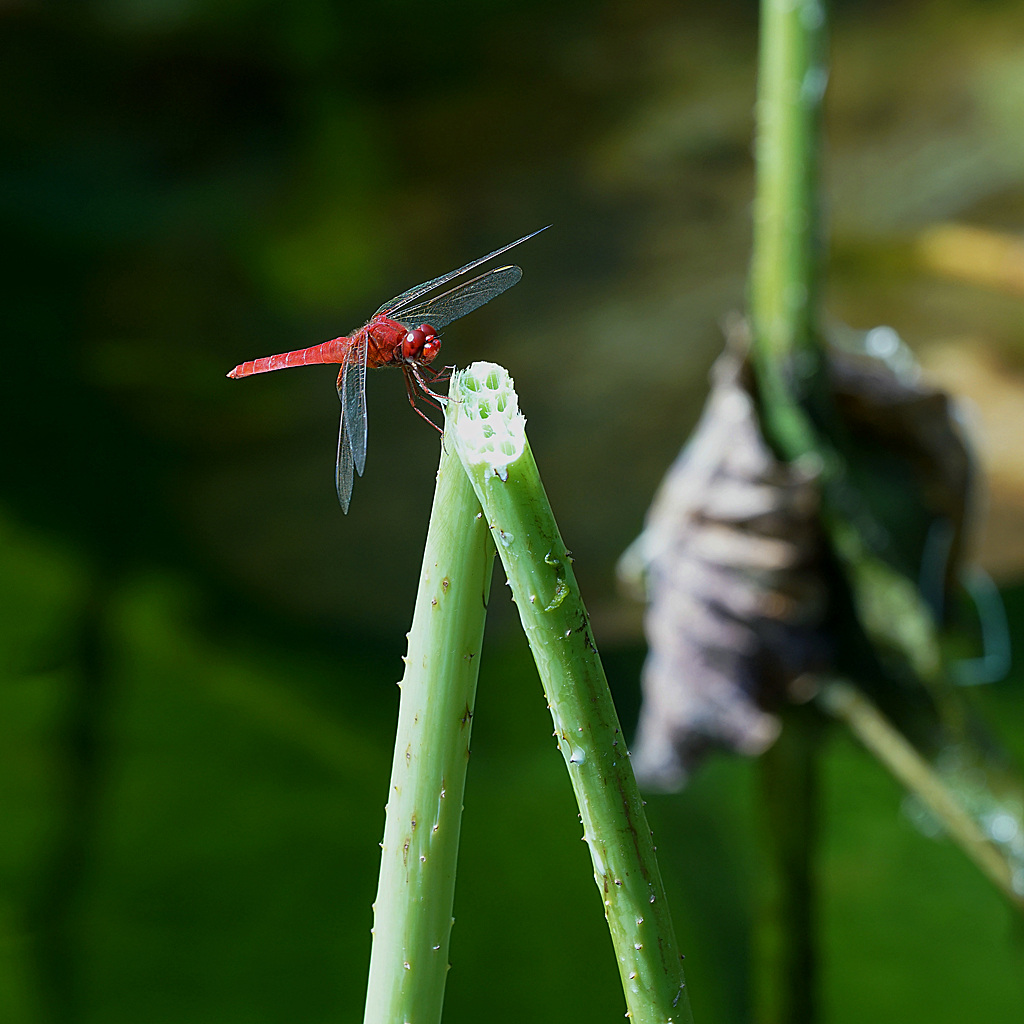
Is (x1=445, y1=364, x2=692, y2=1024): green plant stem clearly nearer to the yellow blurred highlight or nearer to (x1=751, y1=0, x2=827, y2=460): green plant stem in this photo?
(x1=751, y1=0, x2=827, y2=460): green plant stem

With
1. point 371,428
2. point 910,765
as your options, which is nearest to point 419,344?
point 910,765

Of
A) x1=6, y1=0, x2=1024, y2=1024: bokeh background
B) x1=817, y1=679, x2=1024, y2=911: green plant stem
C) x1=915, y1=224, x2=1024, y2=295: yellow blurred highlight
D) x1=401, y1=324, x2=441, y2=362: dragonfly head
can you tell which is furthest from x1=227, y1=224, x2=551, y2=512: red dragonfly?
x1=915, y1=224, x2=1024, y2=295: yellow blurred highlight

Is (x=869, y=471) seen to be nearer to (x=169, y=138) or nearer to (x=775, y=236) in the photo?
(x=775, y=236)

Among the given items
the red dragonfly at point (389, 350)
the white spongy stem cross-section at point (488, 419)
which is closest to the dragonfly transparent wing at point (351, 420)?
the red dragonfly at point (389, 350)

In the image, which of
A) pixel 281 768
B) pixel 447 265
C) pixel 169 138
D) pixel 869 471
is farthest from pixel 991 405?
pixel 169 138

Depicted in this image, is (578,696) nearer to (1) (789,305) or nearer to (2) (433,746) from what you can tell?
(2) (433,746)

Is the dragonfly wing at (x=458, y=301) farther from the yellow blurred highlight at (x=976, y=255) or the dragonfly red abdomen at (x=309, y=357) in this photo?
the yellow blurred highlight at (x=976, y=255)

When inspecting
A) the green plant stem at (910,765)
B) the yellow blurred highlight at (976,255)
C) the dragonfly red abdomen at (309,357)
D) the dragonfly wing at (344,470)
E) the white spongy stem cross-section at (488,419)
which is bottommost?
the green plant stem at (910,765)
